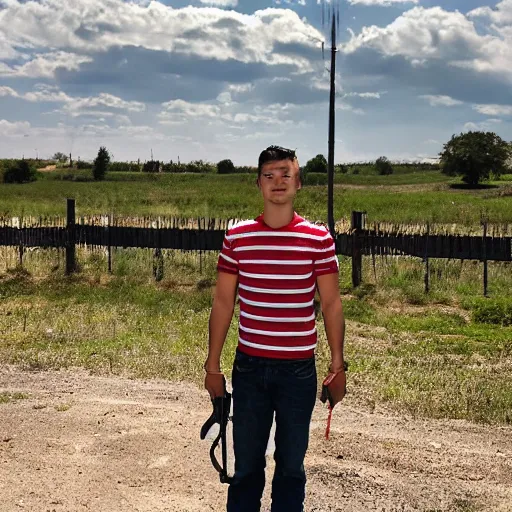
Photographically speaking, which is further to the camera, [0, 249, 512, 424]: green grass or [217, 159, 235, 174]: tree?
[217, 159, 235, 174]: tree

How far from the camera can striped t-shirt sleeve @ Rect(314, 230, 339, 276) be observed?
297cm

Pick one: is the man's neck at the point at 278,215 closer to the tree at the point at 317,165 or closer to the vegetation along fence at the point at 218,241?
the vegetation along fence at the point at 218,241

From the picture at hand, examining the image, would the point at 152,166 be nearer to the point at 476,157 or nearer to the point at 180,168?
the point at 180,168

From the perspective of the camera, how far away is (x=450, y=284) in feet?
42.5

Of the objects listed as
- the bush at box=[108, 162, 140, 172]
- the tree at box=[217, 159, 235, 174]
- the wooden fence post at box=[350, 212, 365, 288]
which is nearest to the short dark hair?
the wooden fence post at box=[350, 212, 365, 288]

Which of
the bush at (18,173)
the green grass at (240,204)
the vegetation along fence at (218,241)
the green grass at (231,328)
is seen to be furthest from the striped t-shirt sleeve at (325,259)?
the bush at (18,173)

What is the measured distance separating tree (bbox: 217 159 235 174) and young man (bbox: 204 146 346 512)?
83.8 meters

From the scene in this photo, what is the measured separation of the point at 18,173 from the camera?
64.6 metres

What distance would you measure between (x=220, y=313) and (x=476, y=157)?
59159mm

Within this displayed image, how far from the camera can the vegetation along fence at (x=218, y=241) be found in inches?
497

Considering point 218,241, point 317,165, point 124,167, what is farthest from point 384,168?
point 218,241

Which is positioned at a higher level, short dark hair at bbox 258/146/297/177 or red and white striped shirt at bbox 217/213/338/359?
short dark hair at bbox 258/146/297/177

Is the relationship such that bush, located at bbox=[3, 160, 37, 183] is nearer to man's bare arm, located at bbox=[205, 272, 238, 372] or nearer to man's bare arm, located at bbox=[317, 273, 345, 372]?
man's bare arm, located at bbox=[205, 272, 238, 372]

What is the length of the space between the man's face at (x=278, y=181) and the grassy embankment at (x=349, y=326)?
379 centimetres
